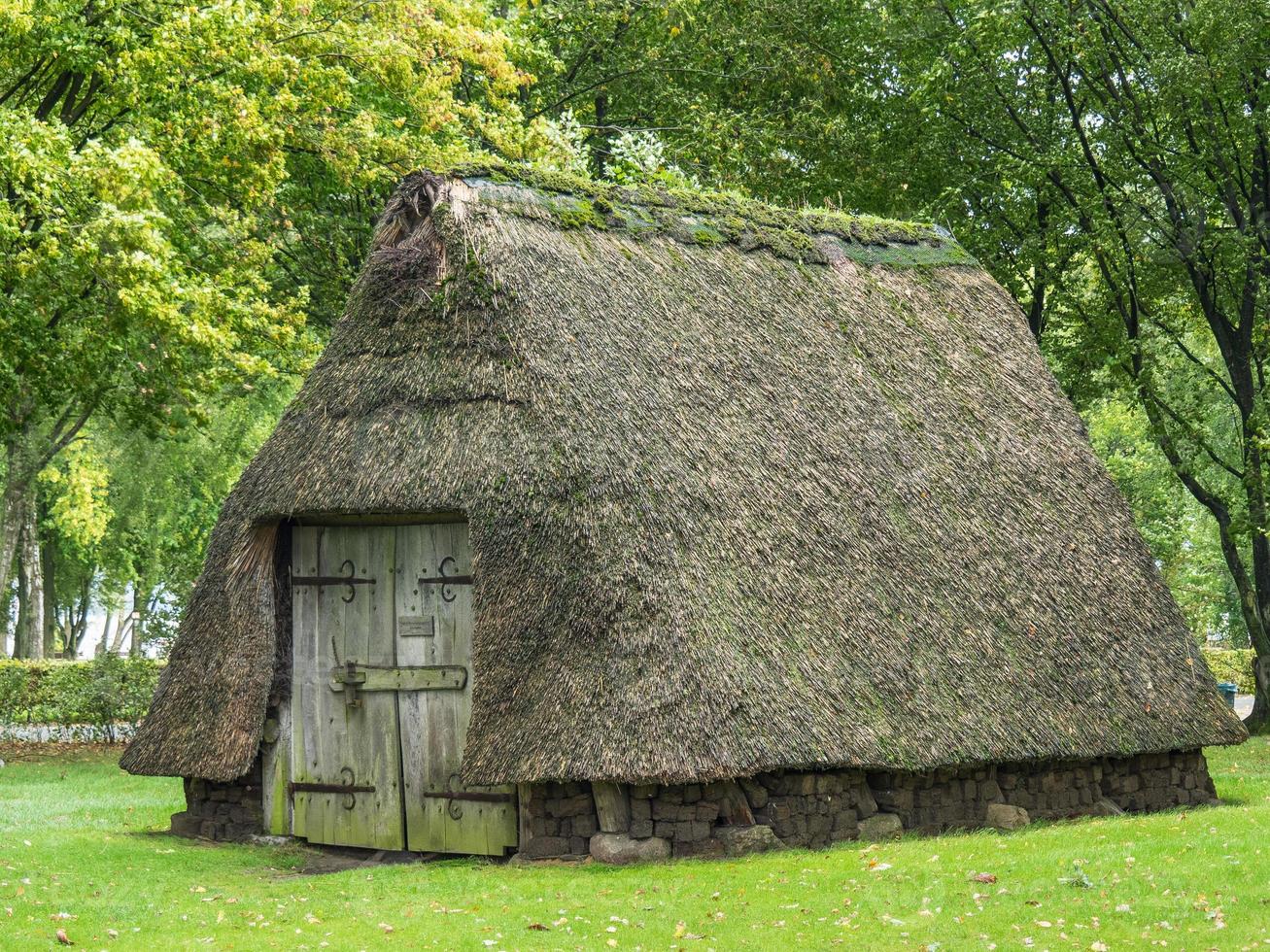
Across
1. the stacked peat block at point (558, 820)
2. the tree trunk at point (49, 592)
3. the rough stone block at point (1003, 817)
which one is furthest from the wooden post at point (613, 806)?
A: the tree trunk at point (49, 592)

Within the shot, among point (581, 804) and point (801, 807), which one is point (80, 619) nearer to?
point (581, 804)

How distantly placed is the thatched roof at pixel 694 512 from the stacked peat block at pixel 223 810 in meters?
0.58

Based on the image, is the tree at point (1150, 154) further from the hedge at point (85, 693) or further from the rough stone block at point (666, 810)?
the hedge at point (85, 693)

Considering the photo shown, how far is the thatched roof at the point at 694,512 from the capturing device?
1082 centimetres

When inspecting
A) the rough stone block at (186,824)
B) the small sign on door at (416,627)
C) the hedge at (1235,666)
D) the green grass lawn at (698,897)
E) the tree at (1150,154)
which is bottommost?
the green grass lawn at (698,897)

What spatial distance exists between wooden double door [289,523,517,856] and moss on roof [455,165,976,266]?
11.5ft

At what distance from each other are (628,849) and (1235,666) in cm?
3011

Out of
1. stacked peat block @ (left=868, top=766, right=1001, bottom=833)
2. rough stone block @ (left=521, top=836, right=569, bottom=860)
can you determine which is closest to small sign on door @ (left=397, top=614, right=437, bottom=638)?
rough stone block @ (left=521, top=836, right=569, bottom=860)

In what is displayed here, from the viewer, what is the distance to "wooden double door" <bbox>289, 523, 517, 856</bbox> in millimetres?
11797

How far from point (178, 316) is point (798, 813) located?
370 inches

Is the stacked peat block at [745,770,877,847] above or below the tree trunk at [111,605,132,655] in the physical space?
below

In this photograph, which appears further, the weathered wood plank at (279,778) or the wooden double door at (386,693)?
the weathered wood plank at (279,778)

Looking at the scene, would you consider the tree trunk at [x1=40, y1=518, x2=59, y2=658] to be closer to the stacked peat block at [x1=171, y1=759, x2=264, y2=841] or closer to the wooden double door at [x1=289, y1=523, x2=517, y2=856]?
the stacked peat block at [x1=171, y1=759, x2=264, y2=841]

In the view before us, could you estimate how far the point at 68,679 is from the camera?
79.5 feet
